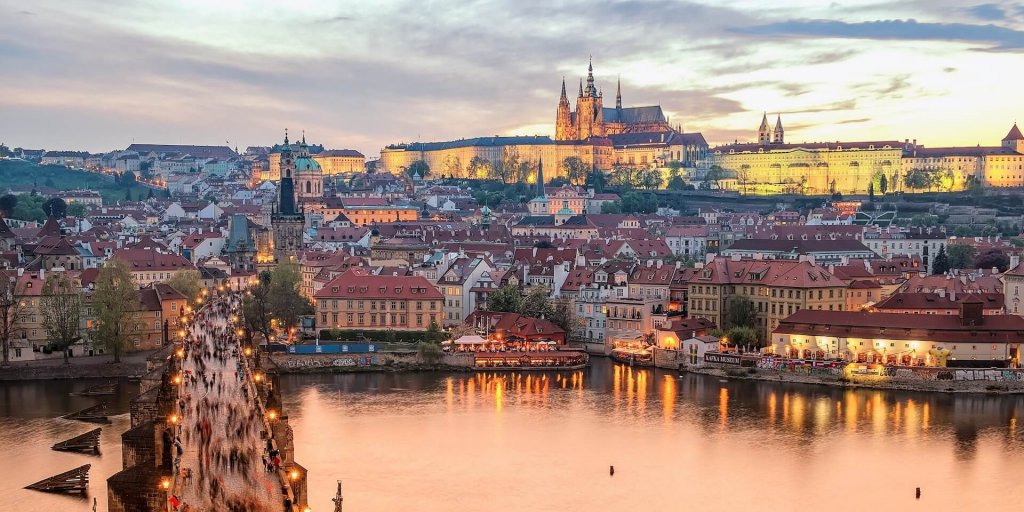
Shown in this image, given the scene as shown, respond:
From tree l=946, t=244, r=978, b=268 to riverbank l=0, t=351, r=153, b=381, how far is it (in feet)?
99.8

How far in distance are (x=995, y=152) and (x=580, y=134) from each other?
3335 cm

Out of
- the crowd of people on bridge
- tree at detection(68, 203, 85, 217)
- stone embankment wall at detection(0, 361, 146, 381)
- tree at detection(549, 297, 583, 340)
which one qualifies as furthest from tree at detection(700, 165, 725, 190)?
the crowd of people on bridge

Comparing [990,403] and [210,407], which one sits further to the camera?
[990,403]

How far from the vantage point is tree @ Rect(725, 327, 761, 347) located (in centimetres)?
2983

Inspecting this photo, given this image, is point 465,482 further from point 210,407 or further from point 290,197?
point 290,197

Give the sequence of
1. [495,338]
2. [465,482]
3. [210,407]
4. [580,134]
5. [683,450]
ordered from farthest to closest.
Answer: [580,134]
[495,338]
[683,450]
[465,482]
[210,407]

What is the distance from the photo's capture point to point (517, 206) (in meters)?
81.6

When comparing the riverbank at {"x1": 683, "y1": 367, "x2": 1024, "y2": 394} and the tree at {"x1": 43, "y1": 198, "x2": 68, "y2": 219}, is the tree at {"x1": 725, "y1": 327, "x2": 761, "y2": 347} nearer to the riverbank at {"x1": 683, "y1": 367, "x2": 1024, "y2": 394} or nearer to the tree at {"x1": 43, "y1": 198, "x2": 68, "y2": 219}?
the riverbank at {"x1": 683, "y1": 367, "x2": 1024, "y2": 394}

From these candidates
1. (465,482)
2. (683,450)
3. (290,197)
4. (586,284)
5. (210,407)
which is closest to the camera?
(210,407)

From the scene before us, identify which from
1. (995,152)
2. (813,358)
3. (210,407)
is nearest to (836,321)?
(813,358)

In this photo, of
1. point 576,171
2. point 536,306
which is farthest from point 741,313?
point 576,171

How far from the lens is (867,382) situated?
26.7 metres

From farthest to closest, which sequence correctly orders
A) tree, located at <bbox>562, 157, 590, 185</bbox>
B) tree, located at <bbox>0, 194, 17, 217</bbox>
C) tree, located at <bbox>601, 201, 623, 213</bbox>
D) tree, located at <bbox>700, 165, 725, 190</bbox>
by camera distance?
1. tree, located at <bbox>562, 157, 590, 185</bbox>
2. tree, located at <bbox>700, 165, 725, 190</bbox>
3. tree, located at <bbox>601, 201, 623, 213</bbox>
4. tree, located at <bbox>0, 194, 17, 217</bbox>

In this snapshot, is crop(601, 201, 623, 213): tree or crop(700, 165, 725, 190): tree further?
crop(700, 165, 725, 190): tree
